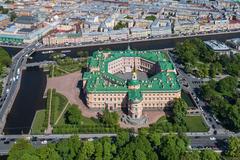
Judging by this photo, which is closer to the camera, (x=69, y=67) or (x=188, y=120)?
(x=188, y=120)

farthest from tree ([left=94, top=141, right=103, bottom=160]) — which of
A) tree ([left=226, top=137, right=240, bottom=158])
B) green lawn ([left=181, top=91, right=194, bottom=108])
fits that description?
green lawn ([left=181, top=91, right=194, bottom=108])

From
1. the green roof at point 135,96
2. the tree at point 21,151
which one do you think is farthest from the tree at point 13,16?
the tree at point 21,151

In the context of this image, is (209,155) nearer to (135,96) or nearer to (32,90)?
(135,96)

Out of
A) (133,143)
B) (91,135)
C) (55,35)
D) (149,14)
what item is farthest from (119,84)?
(149,14)

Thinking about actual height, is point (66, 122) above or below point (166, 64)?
below

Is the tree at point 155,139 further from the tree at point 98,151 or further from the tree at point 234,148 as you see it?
the tree at point 234,148

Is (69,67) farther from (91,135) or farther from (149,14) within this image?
(149,14)
